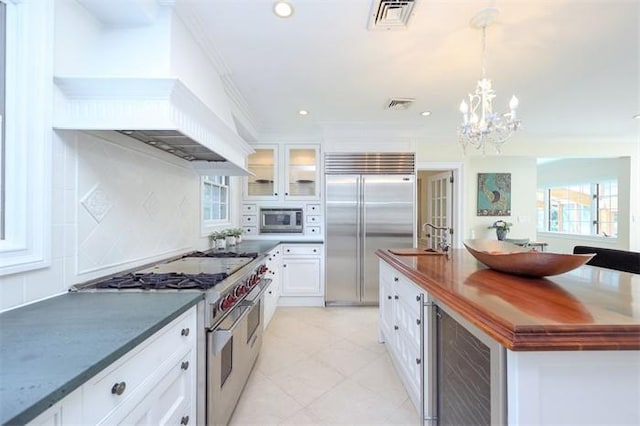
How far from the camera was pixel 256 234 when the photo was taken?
4379mm

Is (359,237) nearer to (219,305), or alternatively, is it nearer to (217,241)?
(217,241)

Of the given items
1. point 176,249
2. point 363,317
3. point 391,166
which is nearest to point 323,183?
point 391,166

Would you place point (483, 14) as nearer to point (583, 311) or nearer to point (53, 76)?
point (583, 311)

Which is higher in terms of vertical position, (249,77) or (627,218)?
(249,77)

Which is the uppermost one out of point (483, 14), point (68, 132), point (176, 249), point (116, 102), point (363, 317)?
point (483, 14)

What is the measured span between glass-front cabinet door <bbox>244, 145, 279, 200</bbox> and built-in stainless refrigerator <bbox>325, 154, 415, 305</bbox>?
833 mm

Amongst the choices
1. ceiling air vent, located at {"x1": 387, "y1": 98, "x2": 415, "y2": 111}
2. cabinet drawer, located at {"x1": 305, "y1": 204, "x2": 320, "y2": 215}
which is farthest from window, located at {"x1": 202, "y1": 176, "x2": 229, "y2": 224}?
ceiling air vent, located at {"x1": 387, "y1": 98, "x2": 415, "y2": 111}

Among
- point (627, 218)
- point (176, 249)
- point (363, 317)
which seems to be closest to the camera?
point (176, 249)

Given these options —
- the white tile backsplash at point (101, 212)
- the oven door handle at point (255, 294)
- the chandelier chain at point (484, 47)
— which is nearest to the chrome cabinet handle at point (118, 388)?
the white tile backsplash at point (101, 212)

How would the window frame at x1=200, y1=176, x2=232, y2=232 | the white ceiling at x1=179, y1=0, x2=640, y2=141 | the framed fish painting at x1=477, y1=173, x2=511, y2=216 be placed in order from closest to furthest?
1. the white ceiling at x1=179, y1=0, x2=640, y2=141
2. the window frame at x1=200, y1=176, x2=232, y2=232
3. the framed fish painting at x1=477, y1=173, x2=511, y2=216

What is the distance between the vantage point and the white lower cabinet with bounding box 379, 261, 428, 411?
173 cm

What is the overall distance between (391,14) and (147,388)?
7.17ft

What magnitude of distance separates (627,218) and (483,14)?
5537 millimetres

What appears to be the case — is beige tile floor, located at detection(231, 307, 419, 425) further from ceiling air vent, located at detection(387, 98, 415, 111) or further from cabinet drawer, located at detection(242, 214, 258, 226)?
ceiling air vent, located at detection(387, 98, 415, 111)
